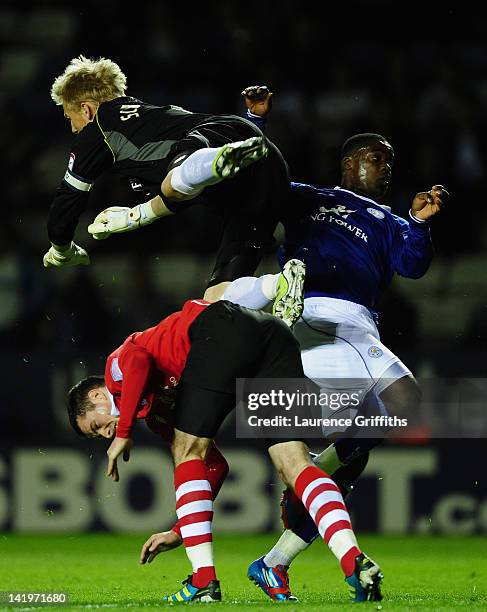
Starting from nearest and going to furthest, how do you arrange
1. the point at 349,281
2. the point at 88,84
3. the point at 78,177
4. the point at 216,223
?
1. the point at 78,177
2. the point at 349,281
3. the point at 88,84
4. the point at 216,223

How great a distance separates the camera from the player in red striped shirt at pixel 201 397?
5195 millimetres

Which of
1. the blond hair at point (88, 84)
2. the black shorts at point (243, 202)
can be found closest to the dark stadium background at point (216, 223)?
the blond hair at point (88, 84)

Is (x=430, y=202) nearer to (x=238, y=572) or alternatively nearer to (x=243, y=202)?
(x=243, y=202)

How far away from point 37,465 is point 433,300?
400cm

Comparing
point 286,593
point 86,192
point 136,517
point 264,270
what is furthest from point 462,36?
point 286,593

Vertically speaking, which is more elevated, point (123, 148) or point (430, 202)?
point (123, 148)

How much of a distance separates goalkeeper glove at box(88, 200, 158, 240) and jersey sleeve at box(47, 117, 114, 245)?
256 millimetres

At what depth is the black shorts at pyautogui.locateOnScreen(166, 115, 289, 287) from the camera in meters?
6.20

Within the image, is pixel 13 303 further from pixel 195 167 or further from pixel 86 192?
pixel 195 167

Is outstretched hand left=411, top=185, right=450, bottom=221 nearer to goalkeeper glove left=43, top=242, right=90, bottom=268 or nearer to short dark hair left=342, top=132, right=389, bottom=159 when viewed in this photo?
short dark hair left=342, top=132, right=389, bottom=159

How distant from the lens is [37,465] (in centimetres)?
Result: 995

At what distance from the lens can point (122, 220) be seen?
6309 mm

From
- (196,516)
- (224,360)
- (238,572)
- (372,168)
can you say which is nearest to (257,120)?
(372,168)

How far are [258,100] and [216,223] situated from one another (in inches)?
190
